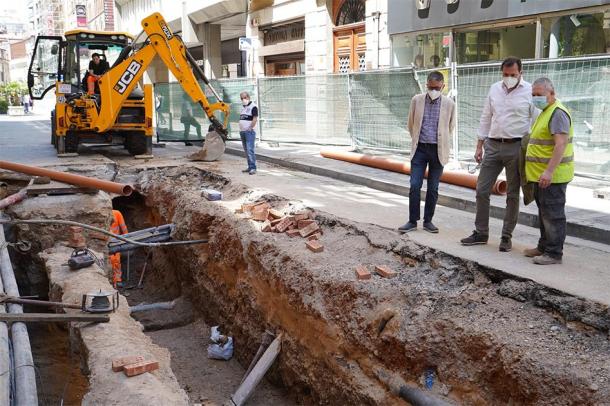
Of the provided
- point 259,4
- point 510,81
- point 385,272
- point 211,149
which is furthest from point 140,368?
point 259,4

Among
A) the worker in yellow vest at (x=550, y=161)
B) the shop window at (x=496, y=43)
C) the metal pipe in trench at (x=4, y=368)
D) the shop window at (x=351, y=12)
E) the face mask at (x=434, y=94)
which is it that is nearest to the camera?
the metal pipe in trench at (x=4, y=368)

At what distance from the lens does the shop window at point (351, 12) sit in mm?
15789

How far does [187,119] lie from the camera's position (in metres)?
17.6

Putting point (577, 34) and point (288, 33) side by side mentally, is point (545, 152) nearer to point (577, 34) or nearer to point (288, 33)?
point (577, 34)

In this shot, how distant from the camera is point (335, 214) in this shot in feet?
26.1

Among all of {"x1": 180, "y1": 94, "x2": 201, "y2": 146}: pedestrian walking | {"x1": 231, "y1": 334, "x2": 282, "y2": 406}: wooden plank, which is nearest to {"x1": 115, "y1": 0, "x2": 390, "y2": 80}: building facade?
{"x1": 180, "y1": 94, "x2": 201, "y2": 146}: pedestrian walking

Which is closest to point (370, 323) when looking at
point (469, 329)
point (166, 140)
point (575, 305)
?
point (469, 329)

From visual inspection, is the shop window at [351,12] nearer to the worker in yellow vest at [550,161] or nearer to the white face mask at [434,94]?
the white face mask at [434,94]

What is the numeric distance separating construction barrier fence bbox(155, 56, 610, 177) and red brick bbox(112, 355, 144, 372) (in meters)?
7.40

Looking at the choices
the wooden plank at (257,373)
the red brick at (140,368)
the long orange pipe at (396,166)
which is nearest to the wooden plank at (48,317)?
the red brick at (140,368)

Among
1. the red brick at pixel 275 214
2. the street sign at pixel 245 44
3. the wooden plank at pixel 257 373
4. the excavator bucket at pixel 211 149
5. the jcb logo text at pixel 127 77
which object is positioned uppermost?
the street sign at pixel 245 44

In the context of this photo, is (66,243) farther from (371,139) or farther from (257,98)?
(257,98)

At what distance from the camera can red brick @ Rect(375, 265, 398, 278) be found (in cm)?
559

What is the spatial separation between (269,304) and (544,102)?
360 centimetres
